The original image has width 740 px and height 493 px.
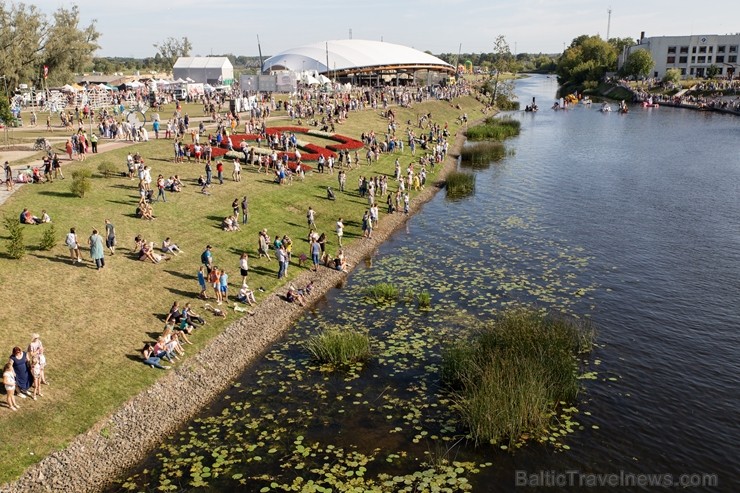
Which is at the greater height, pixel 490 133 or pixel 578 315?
A: pixel 490 133

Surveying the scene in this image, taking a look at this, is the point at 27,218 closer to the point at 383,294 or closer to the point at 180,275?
the point at 180,275

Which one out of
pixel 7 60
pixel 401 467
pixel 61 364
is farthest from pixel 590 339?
pixel 7 60

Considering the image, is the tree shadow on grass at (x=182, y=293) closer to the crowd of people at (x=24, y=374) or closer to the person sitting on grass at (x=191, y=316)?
the person sitting on grass at (x=191, y=316)

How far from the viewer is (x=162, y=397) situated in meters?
19.1

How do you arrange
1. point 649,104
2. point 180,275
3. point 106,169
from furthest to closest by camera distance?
point 649,104
point 106,169
point 180,275

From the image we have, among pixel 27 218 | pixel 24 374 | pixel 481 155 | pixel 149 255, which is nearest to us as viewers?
pixel 24 374

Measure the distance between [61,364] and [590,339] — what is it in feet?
59.2

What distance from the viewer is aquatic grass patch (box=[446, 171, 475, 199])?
4897 centimetres

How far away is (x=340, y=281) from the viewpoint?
30.2m

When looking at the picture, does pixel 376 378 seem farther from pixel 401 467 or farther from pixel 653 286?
pixel 653 286

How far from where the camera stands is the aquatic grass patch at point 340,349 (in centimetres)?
2159

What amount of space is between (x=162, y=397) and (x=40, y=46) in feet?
247

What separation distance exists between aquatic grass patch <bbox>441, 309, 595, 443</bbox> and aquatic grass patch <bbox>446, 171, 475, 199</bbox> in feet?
88.0

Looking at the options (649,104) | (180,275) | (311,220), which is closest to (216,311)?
(180,275)
